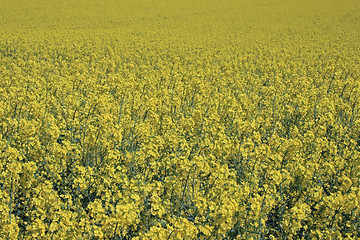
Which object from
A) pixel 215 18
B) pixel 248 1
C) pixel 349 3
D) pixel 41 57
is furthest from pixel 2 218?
pixel 349 3

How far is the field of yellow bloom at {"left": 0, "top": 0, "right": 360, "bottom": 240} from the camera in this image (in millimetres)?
Result: 4770

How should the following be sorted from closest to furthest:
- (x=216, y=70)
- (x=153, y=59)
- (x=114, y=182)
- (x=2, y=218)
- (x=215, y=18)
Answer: (x=2, y=218) < (x=114, y=182) < (x=216, y=70) < (x=153, y=59) < (x=215, y=18)

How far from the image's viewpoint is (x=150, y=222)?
4.92 metres

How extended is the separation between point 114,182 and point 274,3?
4568 cm

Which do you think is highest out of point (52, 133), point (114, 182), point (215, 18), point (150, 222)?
point (215, 18)

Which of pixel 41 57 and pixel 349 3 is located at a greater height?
pixel 349 3

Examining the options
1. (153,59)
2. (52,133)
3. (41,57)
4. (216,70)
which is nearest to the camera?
(52,133)

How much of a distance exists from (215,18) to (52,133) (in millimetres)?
31457

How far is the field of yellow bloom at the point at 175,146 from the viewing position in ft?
15.6

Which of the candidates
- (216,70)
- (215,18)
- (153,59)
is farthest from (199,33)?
(216,70)

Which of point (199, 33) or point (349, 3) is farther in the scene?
point (349, 3)

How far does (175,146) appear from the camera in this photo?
667 cm

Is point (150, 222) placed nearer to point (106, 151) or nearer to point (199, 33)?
point (106, 151)

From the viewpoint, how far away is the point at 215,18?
3466cm
